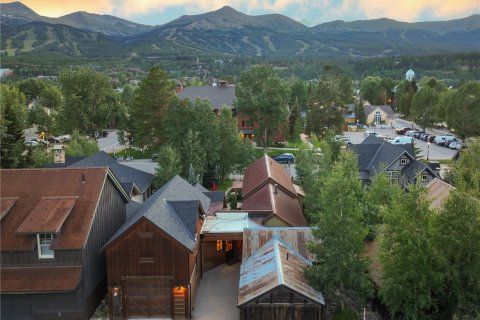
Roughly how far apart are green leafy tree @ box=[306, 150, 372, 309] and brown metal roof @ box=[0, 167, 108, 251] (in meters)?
11.4

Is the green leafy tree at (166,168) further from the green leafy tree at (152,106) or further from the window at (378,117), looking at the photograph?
the window at (378,117)

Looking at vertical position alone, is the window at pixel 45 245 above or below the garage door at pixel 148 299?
above

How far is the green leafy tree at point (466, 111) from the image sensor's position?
228 ft

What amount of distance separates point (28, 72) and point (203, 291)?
19087cm

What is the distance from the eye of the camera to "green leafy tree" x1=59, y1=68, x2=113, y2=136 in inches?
2468

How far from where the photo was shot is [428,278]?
68.2ft

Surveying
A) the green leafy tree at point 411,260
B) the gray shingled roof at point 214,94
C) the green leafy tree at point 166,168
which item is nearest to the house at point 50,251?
the green leafy tree at point 411,260

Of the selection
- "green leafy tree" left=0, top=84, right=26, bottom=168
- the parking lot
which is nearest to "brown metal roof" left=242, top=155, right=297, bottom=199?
"green leafy tree" left=0, top=84, right=26, bottom=168

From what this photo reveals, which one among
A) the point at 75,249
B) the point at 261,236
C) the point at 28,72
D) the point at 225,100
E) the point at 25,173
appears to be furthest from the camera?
the point at 28,72

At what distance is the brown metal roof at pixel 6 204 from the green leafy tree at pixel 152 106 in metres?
34.6

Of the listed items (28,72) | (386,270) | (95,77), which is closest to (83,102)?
(95,77)

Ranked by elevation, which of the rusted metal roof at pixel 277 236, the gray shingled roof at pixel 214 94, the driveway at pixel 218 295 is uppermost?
the gray shingled roof at pixel 214 94

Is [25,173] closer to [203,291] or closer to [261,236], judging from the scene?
[203,291]

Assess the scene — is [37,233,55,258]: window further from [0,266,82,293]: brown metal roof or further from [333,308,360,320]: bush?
[333,308,360,320]: bush
